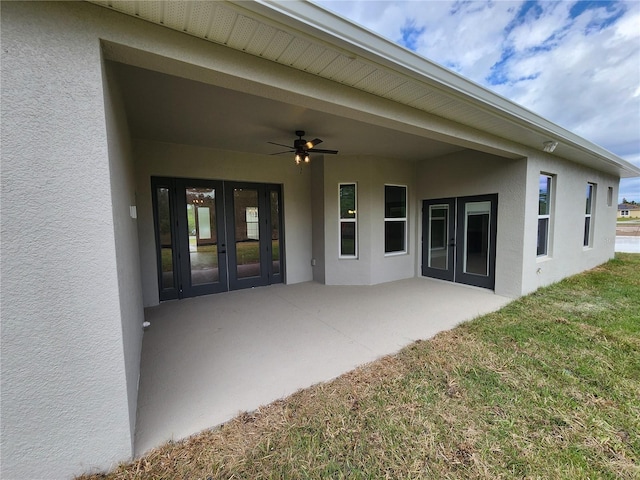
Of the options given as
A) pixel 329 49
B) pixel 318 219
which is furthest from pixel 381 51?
pixel 318 219

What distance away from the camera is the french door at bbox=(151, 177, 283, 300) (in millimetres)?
5109

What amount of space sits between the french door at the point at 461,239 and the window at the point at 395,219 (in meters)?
0.51

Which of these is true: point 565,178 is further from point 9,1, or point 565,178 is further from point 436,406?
point 9,1

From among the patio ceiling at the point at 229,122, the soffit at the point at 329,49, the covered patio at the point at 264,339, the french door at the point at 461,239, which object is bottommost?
the covered patio at the point at 264,339

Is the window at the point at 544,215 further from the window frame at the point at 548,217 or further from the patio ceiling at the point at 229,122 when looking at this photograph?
the patio ceiling at the point at 229,122

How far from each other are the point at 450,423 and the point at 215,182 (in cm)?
542

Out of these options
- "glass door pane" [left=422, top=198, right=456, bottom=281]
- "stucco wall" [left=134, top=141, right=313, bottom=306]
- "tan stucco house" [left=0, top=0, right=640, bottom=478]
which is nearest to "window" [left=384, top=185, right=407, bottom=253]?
"tan stucco house" [left=0, top=0, right=640, bottom=478]

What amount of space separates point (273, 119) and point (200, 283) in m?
3.65

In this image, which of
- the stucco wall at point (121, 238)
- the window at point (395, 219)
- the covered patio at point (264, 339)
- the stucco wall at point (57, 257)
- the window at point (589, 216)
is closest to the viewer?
the stucco wall at point (57, 257)

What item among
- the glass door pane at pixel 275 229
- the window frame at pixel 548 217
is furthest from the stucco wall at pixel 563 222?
the glass door pane at pixel 275 229

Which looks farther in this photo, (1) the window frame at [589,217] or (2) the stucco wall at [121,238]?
(1) the window frame at [589,217]

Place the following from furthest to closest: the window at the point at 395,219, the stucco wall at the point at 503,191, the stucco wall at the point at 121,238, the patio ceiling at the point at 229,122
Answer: the window at the point at 395,219, the stucco wall at the point at 503,191, the patio ceiling at the point at 229,122, the stucco wall at the point at 121,238

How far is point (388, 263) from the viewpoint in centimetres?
641

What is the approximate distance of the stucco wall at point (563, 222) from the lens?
195 inches
